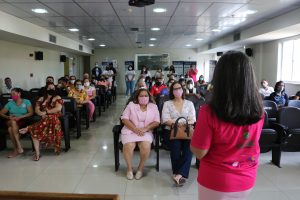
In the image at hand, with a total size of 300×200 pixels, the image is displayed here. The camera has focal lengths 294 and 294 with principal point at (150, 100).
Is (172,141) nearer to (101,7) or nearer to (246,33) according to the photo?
(101,7)

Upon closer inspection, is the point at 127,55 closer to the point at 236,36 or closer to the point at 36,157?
the point at 236,36

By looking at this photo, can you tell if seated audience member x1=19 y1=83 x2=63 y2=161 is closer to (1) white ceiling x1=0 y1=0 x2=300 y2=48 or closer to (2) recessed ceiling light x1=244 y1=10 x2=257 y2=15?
(1) white ceiling x1=0 y1=0 x2=300 y2=48

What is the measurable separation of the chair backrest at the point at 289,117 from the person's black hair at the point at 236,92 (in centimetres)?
350

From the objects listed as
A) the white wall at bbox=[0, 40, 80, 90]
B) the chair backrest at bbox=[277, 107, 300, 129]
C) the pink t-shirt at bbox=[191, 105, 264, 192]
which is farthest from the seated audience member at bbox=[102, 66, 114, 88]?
the pink t-shirt at bbox=[191, 105, 264, 192]

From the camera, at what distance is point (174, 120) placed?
3947 mm

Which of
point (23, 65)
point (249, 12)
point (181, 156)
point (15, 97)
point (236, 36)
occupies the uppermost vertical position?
point (249, 12)

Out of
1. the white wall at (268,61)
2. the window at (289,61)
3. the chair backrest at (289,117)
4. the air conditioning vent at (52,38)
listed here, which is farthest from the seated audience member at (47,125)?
the window at (289,61)

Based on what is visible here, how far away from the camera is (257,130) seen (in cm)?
141

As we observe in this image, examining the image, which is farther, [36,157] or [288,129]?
[36,157]

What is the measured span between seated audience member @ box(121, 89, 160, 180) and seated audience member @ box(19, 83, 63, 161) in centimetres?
139

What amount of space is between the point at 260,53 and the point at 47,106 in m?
9.00

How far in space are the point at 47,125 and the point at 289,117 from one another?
3.81 metres

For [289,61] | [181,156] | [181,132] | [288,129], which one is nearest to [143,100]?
[181,132]

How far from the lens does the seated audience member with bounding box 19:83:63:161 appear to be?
4668 mm
